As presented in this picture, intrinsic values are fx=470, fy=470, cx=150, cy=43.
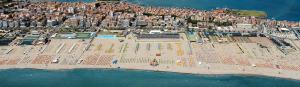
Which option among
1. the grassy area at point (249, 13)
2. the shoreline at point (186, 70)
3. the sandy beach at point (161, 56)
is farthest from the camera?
the grassy area at point (249, 13)

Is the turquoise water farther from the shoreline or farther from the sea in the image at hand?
the shoreline

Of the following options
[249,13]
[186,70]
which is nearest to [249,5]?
[249,13]

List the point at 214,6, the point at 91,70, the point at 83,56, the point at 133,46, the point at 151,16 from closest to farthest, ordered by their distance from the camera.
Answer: the point at 91,70, the point at 83,56, the point at 133,46, the point at 151,16, the point at 214,6

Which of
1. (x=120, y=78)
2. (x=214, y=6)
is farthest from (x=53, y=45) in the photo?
(x=214, y=6)

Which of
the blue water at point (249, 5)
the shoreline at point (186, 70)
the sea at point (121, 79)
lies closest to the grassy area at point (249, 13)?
the blue water at point (249, 5)

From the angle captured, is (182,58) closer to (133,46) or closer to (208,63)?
(208,63)

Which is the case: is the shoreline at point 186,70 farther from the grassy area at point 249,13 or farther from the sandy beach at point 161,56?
the grassy area at point 249,13

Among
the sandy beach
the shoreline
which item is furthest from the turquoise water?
the sandy beach
